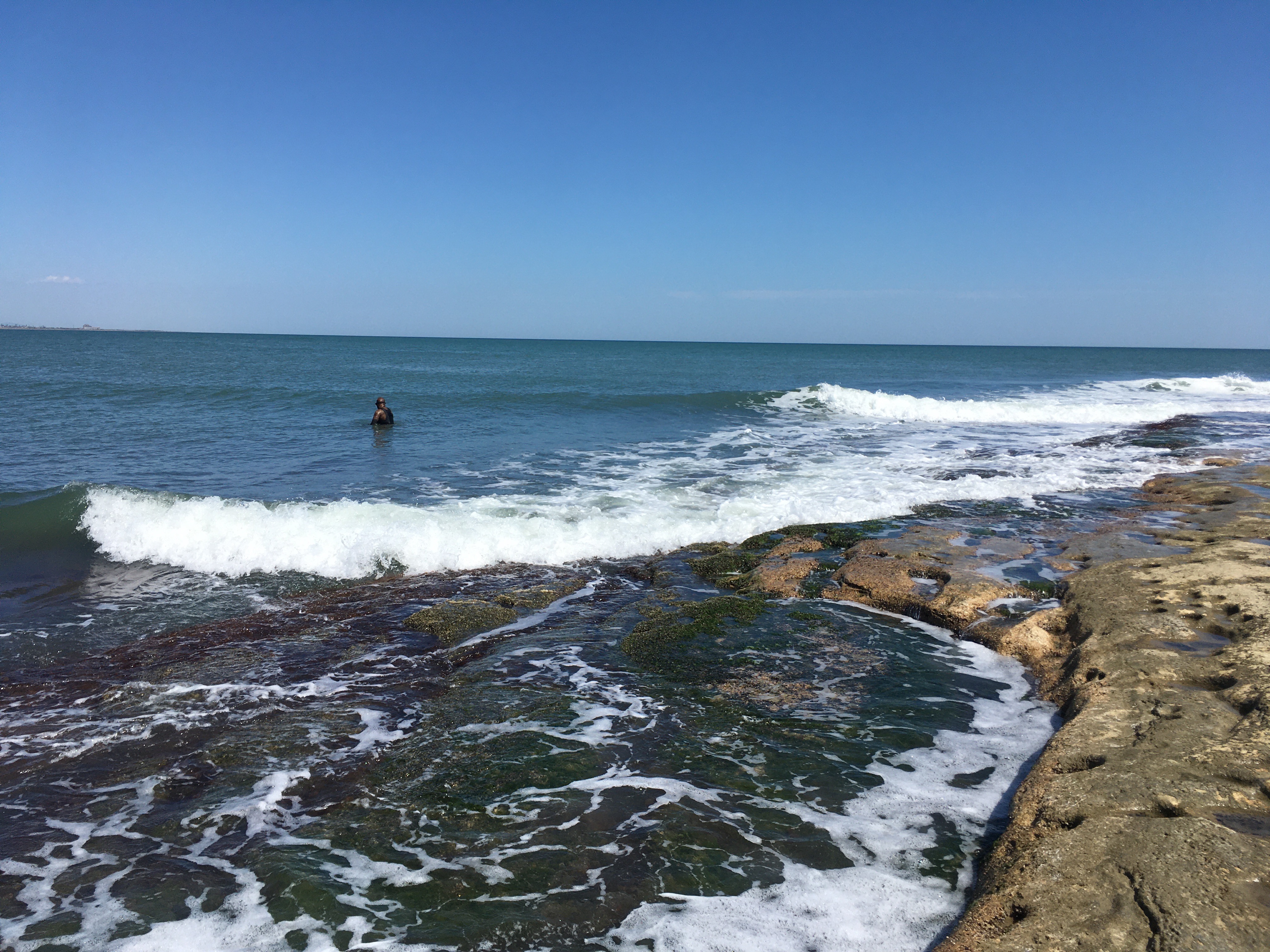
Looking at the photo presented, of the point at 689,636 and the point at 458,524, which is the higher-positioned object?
the point at 458,524

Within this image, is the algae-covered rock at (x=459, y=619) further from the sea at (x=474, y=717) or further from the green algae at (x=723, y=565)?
the green algae at (x=723, y=565)

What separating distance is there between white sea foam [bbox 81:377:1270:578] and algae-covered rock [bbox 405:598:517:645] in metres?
1.76

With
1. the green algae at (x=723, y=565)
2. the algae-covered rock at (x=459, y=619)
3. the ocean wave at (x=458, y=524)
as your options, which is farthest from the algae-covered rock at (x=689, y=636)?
the ocean wave at (x=458, y=524)

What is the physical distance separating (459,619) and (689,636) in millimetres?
2406

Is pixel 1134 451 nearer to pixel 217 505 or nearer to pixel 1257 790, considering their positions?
pixel 1257 790

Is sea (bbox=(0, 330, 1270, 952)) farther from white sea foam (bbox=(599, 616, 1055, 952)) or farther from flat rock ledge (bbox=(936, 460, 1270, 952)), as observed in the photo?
flat rock ledge (bbox=(936, 460, 1270, 952))

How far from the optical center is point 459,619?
7.33 meters

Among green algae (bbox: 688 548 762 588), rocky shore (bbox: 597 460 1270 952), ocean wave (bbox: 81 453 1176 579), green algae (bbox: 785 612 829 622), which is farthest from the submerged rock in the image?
ocean wave (bbox: 81 453 1176 579)

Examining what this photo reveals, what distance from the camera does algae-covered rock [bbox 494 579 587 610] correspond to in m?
7.85

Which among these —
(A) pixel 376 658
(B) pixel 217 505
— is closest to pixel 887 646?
(A) pixel 376 658

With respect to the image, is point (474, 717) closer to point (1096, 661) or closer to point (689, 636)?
point (689, 636)

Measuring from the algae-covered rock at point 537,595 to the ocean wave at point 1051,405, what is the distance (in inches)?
805

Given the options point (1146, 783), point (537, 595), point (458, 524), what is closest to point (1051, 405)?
point (458, 524)

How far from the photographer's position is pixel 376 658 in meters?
6.49
